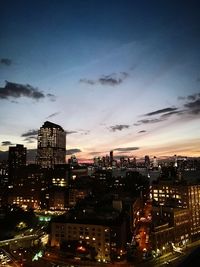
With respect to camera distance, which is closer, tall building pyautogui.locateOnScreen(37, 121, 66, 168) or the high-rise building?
the high-rise building

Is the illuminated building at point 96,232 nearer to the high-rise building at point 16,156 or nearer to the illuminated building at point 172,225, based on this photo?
the illuminated building at point 172,225

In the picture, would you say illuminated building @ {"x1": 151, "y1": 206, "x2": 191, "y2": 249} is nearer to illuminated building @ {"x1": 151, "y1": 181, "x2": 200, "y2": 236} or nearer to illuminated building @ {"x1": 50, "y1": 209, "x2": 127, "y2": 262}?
illuminated building @ {"x1": 151, "y1": 181, "x2": 200, "y2": 236}

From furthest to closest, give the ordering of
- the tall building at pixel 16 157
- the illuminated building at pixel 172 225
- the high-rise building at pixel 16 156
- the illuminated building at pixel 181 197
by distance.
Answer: the high-rise building at pixel 16 156, the tall building at pixel 16 157, the illuminated building at pixel 181 197, the illuminated building at pixel 172 225

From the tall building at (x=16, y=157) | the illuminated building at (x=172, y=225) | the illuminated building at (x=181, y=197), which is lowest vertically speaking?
the illuminated building at (x=172, y=225)

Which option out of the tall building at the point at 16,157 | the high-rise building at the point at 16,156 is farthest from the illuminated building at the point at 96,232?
the high-rise building at the point at 16,156

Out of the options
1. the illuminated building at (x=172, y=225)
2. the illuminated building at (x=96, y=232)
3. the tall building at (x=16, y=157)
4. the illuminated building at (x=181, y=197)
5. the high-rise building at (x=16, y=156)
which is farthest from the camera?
the high-rise building at (x=16, y=156)

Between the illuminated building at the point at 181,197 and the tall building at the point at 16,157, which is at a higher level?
the tall building at the point at 16,157

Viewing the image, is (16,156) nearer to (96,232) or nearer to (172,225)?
(172,225)

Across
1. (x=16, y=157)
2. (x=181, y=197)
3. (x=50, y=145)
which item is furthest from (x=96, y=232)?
(x=50, y=145)

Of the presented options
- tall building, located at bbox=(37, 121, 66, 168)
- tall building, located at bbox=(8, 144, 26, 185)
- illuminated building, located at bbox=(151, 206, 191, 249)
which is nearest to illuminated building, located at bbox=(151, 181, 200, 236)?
illuminated building, located at bbox=(151, 206, 191, 249)

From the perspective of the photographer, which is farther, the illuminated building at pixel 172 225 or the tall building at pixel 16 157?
the tall building at pixel 16 157
